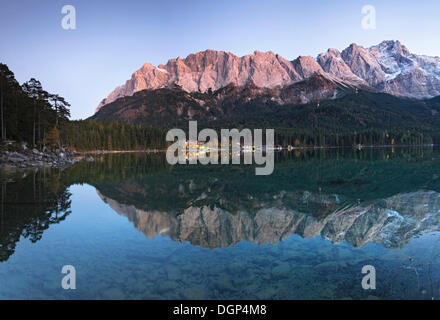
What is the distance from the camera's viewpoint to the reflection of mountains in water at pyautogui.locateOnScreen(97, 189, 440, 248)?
14039mm

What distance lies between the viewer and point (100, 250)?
1245 centimetres

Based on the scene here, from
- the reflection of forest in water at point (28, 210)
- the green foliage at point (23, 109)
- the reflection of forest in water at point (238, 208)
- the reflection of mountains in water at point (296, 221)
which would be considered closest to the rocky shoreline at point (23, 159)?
the green foliage at point (23, 109)

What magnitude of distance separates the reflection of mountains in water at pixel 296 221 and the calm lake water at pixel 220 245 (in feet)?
0.22

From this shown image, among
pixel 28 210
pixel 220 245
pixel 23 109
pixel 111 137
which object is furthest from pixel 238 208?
pixel 111 137

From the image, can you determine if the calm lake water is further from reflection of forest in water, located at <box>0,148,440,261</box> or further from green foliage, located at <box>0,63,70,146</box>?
green foliage, located at <box>0,63,70,146</box>

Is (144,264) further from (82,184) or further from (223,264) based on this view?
(82,184)

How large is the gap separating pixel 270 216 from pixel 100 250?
10044mm

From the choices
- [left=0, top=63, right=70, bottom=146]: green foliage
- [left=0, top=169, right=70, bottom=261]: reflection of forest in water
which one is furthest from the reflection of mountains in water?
[left=0, top=63, right=70, bottom=146]: green foliage

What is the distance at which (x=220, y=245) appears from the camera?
1312 cm

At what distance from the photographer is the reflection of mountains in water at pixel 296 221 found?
1404cm

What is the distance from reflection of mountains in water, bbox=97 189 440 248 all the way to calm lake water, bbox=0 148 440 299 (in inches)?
2.6

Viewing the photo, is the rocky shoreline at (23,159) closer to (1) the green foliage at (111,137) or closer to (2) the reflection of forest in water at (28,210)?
(2) the reflection of forest in water at (28,210)

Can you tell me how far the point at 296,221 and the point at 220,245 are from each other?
5.84m
